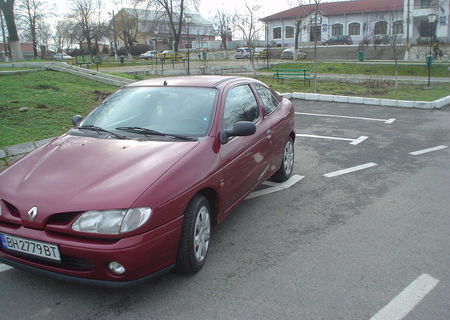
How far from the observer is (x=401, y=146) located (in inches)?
320

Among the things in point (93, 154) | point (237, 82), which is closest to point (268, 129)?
point (237, 82)

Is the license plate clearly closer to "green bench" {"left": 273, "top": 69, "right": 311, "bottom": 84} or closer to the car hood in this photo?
the car hood

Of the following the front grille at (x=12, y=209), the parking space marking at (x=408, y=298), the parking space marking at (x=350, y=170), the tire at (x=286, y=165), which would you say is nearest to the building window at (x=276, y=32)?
the parking space marking at (x=350, y=170)

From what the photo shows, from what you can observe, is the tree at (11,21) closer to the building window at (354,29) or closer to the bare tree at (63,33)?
the bare tree at (63,33)

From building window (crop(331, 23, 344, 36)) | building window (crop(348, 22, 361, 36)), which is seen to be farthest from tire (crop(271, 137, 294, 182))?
building window (crop(331, 23, 344, 36))

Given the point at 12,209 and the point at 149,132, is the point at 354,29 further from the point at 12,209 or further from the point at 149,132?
the point at 12,209

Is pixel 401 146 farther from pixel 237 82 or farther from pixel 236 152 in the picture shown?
pixel 236 152

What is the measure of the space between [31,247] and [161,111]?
6.02 ft

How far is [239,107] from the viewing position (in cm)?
461

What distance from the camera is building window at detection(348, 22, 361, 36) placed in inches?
2382

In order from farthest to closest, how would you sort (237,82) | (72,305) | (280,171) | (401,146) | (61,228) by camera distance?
(401,146) < (280,171) < (237,82) < (72,305) < (61,228)

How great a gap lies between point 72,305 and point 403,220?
346 cm

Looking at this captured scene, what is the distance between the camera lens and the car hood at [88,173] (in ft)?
9.50

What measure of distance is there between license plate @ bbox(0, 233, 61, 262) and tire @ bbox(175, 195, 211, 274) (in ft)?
2.93
